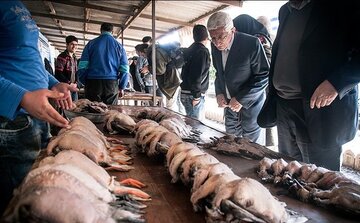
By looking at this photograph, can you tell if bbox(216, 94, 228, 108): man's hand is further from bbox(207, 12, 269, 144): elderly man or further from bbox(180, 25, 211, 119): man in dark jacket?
bbox(180, 25, 211, 119): man in dark jacket

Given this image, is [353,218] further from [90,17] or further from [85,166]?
[90,17]

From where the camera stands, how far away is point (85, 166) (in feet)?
4.24

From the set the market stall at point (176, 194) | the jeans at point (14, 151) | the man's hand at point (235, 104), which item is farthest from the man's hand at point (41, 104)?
the man's hand at point (235, 104)

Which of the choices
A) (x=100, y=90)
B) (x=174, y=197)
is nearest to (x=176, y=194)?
(x=174, y=197)

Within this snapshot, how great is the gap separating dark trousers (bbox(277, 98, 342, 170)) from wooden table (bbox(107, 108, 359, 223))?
2.19 ft

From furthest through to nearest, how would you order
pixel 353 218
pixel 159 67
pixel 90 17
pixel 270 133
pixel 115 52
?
pixel 90 17, pixel 159 67, pixel 115 52, pixel 270 133, pixel 353 218

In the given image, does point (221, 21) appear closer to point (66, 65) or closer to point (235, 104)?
point (235, 104)

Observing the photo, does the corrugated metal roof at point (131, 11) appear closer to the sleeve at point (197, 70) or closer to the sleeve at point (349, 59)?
the sleeve at point (197, 70)

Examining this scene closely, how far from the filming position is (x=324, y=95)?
6.63 ft

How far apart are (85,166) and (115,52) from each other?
168 inches

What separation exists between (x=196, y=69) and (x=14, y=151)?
3904 millimetres

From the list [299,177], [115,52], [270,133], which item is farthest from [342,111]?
[115,52]

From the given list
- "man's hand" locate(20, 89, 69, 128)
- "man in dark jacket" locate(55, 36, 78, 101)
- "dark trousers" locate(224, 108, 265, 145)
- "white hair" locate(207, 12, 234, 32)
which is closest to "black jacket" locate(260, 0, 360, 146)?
"white hair" locate(207, 12, 234, 32)

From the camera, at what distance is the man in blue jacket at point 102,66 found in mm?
5164
